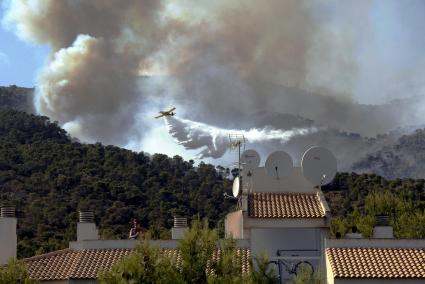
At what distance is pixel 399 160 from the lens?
621ft

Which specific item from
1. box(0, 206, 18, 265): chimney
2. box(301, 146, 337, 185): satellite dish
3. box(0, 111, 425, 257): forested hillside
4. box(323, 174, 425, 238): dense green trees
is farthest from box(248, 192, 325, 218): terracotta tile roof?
box(0, 111, 425, 257): forested hillside

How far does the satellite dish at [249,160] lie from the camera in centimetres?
4491

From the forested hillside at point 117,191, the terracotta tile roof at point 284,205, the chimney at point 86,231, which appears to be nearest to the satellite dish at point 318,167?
the terracotta tile roof at point 284,205

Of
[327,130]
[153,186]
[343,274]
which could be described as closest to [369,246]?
[343,274]

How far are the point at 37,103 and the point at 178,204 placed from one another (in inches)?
2377

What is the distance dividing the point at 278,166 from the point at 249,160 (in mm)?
2326

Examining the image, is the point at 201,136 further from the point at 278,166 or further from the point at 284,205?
the point at 284,205

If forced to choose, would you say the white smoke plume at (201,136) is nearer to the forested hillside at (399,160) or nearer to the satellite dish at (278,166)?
the forested hillside at (399,160)

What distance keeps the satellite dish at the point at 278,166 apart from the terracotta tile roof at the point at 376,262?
688 cm

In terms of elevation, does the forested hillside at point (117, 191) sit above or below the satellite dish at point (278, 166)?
above

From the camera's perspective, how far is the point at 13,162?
103125 mm

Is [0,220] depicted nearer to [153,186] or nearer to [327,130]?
[153,186]

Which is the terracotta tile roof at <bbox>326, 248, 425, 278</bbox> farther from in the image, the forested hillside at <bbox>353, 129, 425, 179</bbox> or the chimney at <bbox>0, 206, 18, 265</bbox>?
the forested hillside at <bbox>353, 129, 425, 179</bbox>

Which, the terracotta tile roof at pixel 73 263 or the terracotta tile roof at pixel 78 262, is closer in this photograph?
the terracotta tile roof at pixel 78 262
